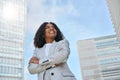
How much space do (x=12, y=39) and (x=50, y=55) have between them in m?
36.3

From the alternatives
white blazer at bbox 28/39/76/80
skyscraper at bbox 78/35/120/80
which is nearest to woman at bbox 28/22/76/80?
white blazer at bbox 28/39/76/80

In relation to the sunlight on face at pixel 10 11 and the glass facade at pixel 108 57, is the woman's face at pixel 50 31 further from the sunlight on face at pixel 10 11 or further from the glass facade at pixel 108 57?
the glass facade at pixel 108 57

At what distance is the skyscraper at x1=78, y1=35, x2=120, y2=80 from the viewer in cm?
6200

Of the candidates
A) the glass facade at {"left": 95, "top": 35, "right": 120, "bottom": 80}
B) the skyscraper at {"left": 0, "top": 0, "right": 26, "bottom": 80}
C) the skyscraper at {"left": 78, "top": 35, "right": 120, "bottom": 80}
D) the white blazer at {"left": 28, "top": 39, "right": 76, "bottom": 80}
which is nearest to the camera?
the white blazer at {"left": 28, "top": 39, "right": 76, "bottom": 80}

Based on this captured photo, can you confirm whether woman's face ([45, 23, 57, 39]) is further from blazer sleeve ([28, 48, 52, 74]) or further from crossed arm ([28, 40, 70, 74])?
blazer sleeve ([28, 48, 52, 74])

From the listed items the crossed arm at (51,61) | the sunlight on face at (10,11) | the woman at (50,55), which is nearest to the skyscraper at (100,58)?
the sunlight on face at (10,11)

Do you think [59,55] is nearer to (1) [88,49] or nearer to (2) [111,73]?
(2) [111,73]

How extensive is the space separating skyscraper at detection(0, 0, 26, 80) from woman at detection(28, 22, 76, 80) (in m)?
32.1

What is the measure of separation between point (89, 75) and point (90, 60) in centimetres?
484

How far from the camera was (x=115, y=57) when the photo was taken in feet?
207

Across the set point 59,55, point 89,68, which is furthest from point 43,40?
point 89,68

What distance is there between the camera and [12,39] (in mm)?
37094

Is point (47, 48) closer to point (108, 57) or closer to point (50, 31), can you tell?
point (50, 31)

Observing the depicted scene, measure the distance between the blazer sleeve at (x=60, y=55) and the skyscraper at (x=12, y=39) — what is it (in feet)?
106
